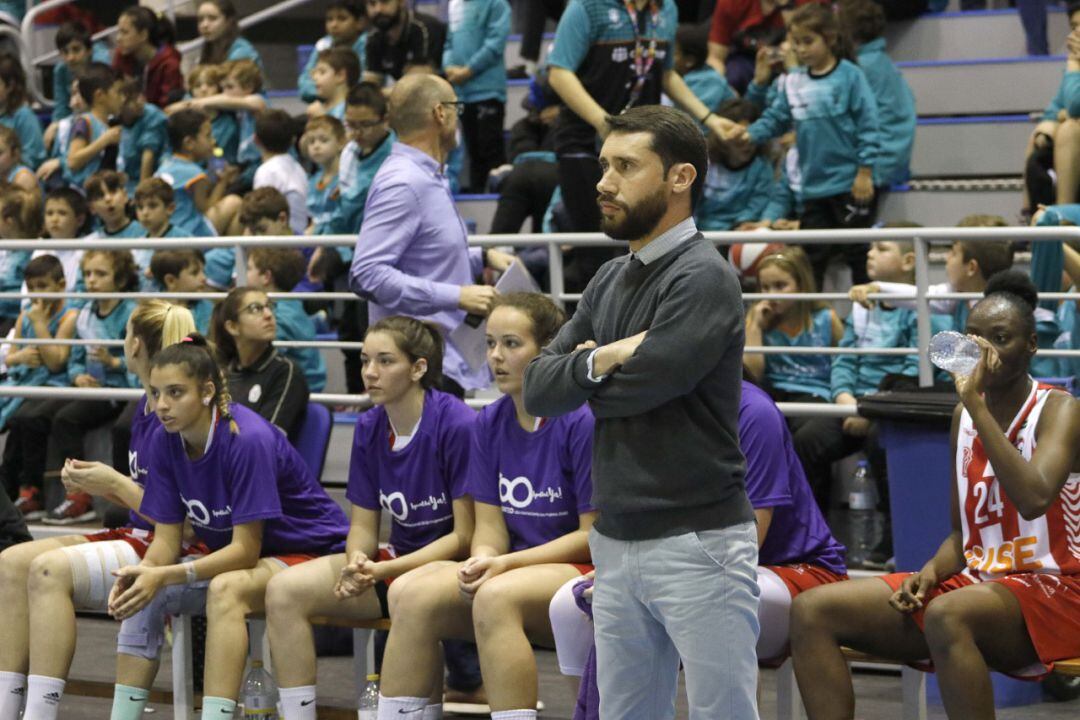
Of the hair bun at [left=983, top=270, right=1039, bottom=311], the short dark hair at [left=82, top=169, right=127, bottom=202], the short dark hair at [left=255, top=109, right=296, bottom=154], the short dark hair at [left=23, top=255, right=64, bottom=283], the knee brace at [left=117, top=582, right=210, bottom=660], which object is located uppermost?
the short dark hair at [left=255, top=109, right=296, bottom=154]

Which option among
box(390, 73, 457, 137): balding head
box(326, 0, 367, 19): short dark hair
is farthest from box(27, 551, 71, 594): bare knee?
box(326, 0, 367, 19): short dark hair

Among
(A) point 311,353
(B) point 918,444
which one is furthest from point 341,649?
(B) point 918,444

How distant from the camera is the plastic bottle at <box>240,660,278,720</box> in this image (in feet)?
17.0

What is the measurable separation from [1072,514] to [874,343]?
2.15m

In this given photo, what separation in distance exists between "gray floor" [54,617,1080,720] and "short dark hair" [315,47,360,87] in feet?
12.6

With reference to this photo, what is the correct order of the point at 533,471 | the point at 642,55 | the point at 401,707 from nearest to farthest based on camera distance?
the point at 401,707 → the point at 533,471 → the point at 642,55

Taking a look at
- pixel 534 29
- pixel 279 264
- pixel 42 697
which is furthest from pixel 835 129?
pixel 42 697

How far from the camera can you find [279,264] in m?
6.86

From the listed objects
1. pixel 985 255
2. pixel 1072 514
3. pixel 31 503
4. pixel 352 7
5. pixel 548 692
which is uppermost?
pixel 352 7

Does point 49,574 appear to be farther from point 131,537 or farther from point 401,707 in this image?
point 401,707

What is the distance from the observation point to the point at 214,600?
498 centimetres

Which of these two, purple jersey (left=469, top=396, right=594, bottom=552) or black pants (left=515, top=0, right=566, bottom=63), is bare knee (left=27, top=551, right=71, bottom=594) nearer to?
purple jersey (left=469, top=396, right=594, bottom=552)

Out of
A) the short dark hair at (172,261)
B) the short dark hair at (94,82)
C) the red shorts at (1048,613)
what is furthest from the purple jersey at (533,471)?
the short dark hair at (94,82)

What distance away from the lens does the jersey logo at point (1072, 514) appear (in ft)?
13.9
